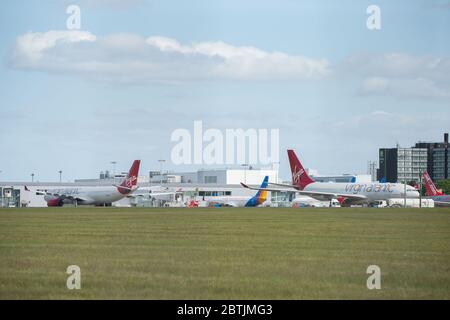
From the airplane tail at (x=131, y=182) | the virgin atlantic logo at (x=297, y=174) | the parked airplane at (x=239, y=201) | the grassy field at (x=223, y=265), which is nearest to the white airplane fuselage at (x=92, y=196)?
the airplane tail at (x=131, y=182)

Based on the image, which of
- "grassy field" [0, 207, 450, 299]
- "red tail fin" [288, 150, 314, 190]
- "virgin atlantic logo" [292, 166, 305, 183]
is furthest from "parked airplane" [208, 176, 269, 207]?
"grassy field" [0, 207, 450, 299]

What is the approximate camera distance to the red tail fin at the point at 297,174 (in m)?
138

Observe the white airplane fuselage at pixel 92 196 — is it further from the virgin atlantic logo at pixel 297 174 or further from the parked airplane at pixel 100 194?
the virgin atlantic logo at pixel 297 174

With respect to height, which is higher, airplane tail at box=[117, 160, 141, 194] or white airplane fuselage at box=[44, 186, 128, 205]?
airplane tail at box=[117, 160, 141, 194]

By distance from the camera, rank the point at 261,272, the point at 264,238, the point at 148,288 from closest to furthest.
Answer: the point at 148,288 → the point at 261,272 → the point at 264,238

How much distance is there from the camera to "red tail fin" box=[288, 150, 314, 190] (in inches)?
5423

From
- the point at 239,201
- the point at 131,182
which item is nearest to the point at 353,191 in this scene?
the point at 131,182

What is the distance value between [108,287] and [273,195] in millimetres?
164665

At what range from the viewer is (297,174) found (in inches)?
5463

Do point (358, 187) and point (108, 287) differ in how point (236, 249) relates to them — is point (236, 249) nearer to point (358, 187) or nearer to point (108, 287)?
point (108, 287)

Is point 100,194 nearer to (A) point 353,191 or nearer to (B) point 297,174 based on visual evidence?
(B) point 297,174

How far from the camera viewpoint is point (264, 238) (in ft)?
123

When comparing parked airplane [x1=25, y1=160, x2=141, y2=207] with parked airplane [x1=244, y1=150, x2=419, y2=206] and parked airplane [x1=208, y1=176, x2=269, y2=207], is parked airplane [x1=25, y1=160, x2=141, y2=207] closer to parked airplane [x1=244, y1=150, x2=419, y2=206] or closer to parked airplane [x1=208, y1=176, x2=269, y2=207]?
parked airplane [x1=244, y1=150, x2=419, y2=206]
